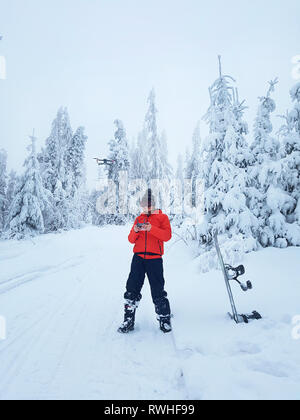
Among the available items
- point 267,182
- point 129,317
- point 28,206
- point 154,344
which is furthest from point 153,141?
point 154,344

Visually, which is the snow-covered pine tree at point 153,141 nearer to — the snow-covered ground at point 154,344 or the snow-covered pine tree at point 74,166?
the snow-covered pine tree at point 74,166

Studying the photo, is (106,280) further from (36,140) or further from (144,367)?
(36,140)

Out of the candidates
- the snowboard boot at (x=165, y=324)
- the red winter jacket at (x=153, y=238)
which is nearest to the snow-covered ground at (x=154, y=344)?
the snowboard boot at (x=165, y=324)

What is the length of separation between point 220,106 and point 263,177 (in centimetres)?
342

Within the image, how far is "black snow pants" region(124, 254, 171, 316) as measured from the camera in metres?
3.79

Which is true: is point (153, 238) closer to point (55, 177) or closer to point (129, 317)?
point (129, 317)

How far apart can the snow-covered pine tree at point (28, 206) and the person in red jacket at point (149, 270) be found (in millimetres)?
14729

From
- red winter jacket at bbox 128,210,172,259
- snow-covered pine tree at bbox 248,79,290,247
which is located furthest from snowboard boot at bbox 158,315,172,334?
snow-covered pine tree at bbox 248,79,290,247

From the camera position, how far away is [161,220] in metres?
4.07

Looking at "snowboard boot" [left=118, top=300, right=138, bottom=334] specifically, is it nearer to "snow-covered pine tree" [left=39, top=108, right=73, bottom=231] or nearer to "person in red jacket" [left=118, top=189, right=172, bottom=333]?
"person in red jacket" [left=118, top=189, right=172, bottom=333]

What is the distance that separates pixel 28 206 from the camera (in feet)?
53.2

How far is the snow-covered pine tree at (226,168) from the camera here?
7766 mm

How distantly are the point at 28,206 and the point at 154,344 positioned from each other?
52.3 feet
